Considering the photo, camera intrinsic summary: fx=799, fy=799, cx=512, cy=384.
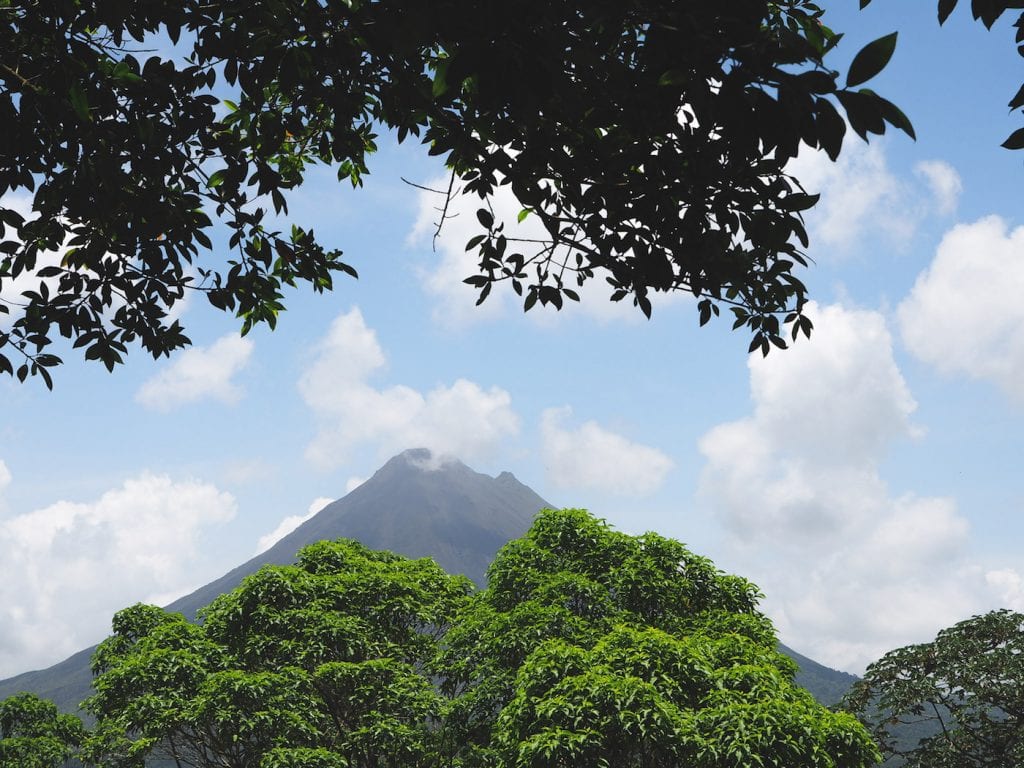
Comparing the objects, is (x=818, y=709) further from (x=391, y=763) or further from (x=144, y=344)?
(x=144, y=344)

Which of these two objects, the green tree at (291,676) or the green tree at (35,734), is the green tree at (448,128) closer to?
the green tree at (291,676)

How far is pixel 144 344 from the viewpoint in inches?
231

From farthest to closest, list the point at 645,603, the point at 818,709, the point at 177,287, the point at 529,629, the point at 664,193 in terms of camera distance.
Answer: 1. the point at 645,603
2. the point at 529,629
3. the point at 818,709
4. the point at 177,287
5. the point at 664,193

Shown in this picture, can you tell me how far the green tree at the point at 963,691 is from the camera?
20.0 metres

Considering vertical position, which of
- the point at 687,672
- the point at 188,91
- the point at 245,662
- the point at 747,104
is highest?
the point at 188,91

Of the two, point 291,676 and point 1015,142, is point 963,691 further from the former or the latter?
point 1015,142

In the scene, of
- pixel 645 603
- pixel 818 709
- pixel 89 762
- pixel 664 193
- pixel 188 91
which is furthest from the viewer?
pixel 89 762

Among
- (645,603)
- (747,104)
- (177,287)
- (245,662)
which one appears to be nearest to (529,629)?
(645,603)

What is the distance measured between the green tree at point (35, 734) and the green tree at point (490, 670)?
3366 mm

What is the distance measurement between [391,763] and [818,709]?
324 inches

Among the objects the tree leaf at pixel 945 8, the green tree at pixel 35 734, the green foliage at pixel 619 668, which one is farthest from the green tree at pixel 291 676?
the tree leaf at pixel 945 8

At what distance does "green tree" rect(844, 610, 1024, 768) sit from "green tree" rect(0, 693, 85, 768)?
71.5ft

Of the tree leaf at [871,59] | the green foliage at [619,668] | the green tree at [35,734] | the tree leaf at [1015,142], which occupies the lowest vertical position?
the green foliage at [619,668]

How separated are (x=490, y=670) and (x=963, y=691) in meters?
14.2
